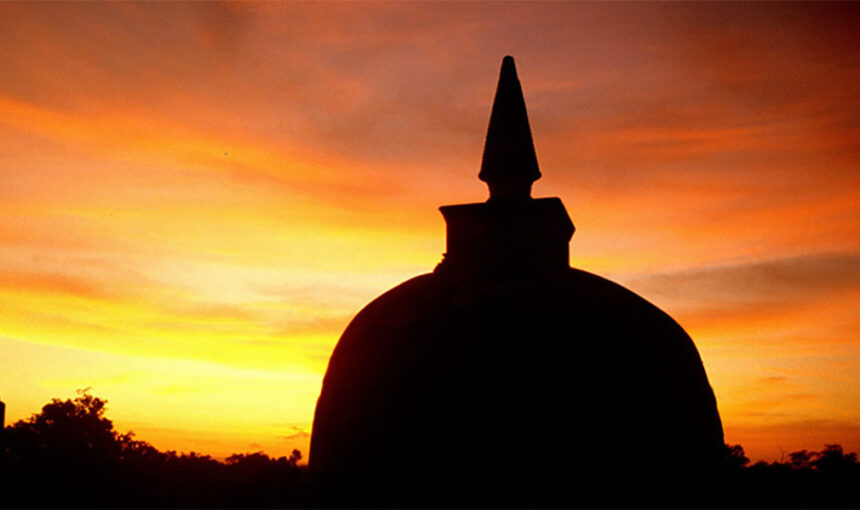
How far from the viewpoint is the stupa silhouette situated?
13.4 m

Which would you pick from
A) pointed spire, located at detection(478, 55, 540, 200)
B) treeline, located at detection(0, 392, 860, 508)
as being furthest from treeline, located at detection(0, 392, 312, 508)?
pointed spire, located at detection(478, 55, 540, 200)

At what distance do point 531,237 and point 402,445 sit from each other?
5.42 m

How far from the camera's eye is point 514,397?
44.8 feet

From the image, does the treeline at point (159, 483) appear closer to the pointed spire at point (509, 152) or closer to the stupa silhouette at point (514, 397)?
the stupa silhouette at point (514, 397)

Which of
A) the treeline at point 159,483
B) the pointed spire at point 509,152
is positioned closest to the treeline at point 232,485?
the treeline at point 159,483

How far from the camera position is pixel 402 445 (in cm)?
1404

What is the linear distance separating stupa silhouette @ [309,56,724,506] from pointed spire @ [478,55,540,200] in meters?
1.91

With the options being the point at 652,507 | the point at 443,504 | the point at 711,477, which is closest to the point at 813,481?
the point at 711,477

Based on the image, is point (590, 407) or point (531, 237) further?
point (531, 237)

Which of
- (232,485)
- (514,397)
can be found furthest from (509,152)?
(232,485)

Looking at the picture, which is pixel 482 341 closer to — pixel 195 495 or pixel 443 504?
pixel 443 504

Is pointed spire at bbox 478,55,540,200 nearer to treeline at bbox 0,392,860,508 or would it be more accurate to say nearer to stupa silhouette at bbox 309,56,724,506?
stupa silhouette at bbox 309,56,724,506

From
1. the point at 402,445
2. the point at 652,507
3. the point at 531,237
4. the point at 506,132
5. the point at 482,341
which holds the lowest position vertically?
the point at 652,507

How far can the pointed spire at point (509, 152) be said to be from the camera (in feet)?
58.7
